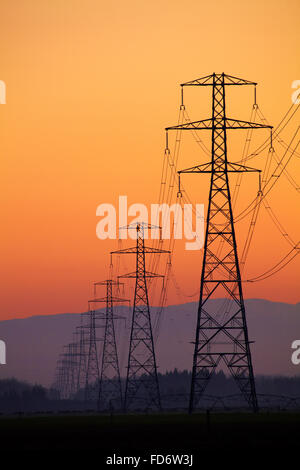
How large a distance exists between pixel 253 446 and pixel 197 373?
32781 millimetres

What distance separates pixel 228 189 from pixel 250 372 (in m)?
12.6

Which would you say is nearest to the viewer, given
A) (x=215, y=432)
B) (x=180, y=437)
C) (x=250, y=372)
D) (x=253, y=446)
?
(x=253, y=446)

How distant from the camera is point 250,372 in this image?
76.1 m
